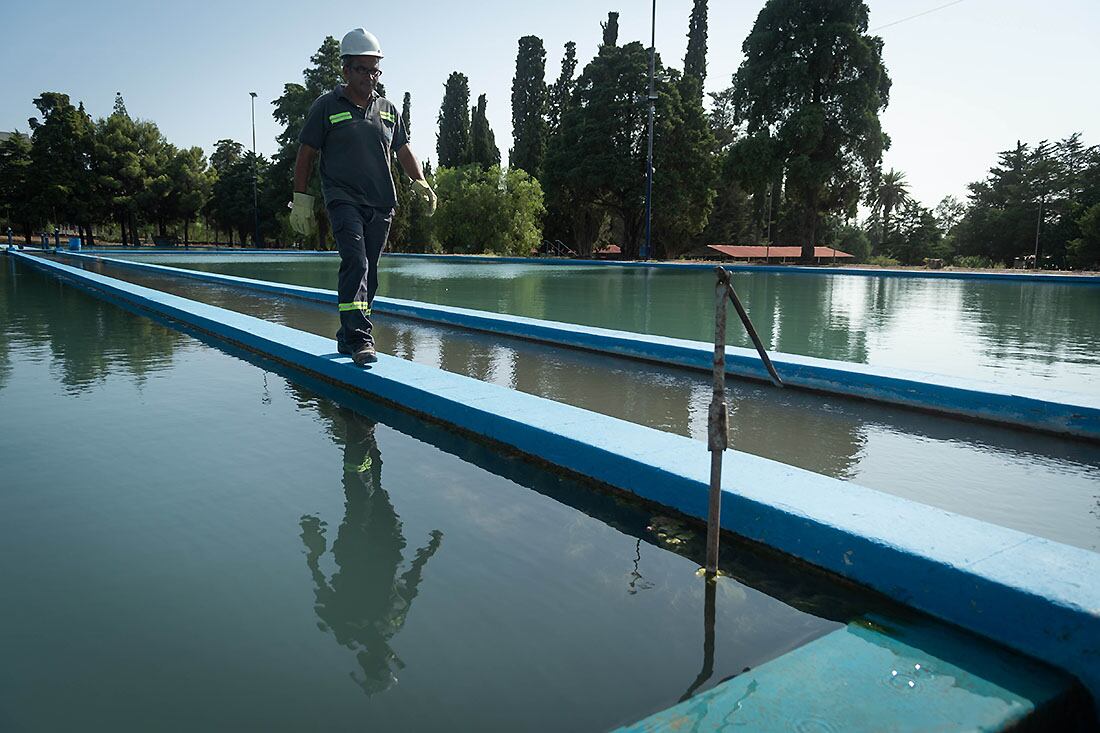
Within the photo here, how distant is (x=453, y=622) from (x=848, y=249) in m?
80.7

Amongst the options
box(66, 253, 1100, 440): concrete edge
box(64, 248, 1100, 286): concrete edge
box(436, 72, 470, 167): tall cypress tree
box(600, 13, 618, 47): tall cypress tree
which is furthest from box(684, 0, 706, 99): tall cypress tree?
box(66, 253, 1100, 440): concrete edge

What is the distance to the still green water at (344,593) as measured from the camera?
4.99 feet

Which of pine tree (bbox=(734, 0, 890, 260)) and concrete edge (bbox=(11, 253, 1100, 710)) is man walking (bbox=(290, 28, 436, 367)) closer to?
concrete edge (bbox=(11, 253, 1100, 710))

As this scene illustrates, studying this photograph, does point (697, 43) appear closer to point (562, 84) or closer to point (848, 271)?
point (562, 84)

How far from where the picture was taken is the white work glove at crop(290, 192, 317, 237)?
497cm

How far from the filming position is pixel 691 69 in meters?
53.1

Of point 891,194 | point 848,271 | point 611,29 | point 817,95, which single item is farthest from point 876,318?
point 891,194

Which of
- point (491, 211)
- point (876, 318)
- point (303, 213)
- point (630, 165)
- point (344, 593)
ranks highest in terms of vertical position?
point (630, 165)

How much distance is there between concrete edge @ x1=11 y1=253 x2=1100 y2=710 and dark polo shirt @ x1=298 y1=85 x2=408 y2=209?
68.5 inches

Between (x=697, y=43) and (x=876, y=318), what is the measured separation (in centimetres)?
4909

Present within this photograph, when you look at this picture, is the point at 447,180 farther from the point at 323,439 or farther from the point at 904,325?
the point at 323,439

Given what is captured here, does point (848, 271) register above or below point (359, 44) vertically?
below

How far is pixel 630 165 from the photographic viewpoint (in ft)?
125

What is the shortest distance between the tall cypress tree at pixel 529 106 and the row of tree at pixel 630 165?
138mm
